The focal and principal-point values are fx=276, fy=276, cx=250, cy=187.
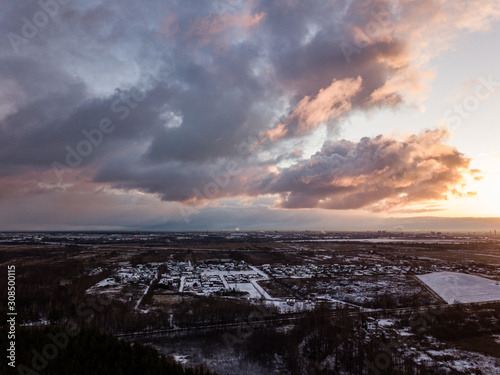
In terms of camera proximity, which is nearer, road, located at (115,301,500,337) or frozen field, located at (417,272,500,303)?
road, located at (115,301,500,337)

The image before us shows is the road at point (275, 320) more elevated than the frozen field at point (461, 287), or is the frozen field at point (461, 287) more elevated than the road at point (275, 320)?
the road at point (275, 320)

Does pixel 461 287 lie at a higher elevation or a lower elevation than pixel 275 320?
lower

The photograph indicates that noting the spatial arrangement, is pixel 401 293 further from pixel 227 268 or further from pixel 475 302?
pixel 227 268

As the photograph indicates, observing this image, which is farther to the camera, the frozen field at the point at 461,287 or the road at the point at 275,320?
the frozen field at the point at 461,287

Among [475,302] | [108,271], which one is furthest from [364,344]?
[108,271]

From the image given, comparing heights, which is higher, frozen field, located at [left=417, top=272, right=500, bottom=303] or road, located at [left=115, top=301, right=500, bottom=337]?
road, located at [left=115, top=301, right=500, bottom=337]

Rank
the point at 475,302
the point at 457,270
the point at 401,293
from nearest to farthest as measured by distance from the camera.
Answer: the point at 475,302
the point at 401,293
the point at 457,270

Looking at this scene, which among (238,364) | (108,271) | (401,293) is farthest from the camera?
(108,271)

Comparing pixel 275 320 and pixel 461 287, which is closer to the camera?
pixel 275 320
